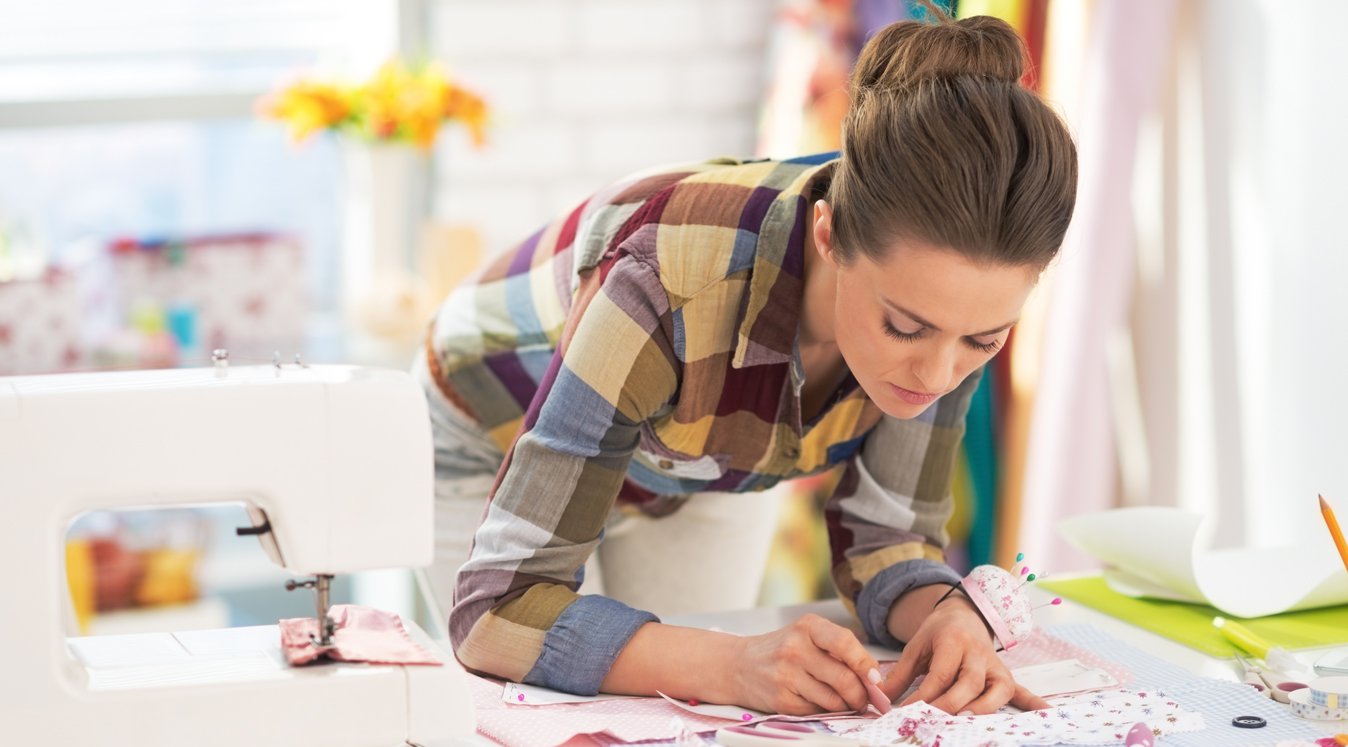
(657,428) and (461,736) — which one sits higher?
(657,428)

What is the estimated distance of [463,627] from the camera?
4.12ft

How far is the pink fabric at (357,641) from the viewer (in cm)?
105

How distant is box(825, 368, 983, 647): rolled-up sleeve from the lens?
141 centimetres

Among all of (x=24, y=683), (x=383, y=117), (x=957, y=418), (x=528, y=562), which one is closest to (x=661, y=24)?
(x=383, y=117)

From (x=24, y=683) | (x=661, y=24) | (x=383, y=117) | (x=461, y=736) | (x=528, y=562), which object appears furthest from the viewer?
(x=661, y=24)

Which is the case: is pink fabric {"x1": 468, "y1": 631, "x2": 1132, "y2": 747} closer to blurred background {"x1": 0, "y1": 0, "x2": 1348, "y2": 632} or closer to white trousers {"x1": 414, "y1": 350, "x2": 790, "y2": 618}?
white trousers {"x1": 414, "y1": 350, "x2": 790, "y2": 618}

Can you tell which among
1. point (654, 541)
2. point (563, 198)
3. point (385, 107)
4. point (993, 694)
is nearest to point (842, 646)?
point (993, 694)

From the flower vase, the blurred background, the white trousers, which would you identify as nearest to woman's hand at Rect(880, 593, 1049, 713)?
the white trousers

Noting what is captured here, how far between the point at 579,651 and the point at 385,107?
1.79m

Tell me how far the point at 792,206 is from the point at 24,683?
A: 729 mm

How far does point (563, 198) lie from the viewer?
10.1ft

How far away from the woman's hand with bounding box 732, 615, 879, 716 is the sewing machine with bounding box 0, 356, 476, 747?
0.79 feet

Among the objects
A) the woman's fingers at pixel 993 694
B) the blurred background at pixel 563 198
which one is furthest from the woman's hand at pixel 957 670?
the blurred background at pixel 563 198

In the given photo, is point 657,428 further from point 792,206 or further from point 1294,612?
point 1294,612
